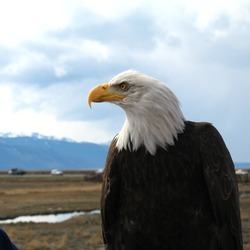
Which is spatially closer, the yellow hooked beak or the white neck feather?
the white neck feather

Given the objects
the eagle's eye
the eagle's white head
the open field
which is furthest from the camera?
the open field

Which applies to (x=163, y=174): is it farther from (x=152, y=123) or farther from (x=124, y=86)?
(x=124, y=86)

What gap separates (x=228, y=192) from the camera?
4.80m

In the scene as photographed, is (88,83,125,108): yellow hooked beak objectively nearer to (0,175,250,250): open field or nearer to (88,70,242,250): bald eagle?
(88,70,242,250): bald eagle

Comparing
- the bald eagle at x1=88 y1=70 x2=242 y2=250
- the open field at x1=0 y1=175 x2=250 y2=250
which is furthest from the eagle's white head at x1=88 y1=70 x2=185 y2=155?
the open field at x1=0 y1=175 x2=250 y2=250

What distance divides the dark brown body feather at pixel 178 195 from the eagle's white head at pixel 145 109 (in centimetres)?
9

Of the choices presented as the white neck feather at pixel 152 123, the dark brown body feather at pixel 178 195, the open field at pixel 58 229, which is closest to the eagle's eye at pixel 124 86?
the white neck feather at pixel 152 123

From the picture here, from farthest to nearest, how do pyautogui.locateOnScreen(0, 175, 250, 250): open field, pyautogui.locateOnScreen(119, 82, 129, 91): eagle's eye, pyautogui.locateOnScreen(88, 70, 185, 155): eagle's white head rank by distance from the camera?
pyautogui.locateOnScreen(0, 175, 250, 250): open field, pyautogui.locateOnScreen(119, 82, 129, 91): eagle's eye, pyautogui.locateOnScreen(88, 70, 185, 155): eagle's white head

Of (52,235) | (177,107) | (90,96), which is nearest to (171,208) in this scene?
(177,107)

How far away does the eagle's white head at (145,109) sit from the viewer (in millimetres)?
4414

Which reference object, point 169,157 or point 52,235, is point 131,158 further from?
point 52,235

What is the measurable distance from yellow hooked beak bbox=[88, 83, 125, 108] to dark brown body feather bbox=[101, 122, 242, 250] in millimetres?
509

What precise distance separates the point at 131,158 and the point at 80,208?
89.0ft

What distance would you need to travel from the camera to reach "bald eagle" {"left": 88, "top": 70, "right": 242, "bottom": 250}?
175 inches
